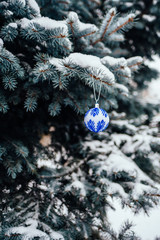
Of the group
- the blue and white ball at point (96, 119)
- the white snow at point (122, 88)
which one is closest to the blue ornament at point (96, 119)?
the blue and white ball at point (96, 119)

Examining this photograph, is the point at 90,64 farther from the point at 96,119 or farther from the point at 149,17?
the point at 149,17

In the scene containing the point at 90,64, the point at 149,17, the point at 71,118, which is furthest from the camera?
the point at 149,17

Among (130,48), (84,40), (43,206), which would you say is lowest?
(43,206)

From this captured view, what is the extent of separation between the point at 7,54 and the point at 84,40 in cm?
78

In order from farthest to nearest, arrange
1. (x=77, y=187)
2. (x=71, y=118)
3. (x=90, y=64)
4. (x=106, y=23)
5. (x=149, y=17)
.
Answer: (x=149, y=17), (x=71, y=118), (x=77, y=187), (x=106, y=23), (x=90, y=64)

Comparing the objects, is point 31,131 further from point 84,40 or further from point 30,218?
point 84,40

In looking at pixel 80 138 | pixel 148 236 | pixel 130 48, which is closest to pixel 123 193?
pixel 148 236

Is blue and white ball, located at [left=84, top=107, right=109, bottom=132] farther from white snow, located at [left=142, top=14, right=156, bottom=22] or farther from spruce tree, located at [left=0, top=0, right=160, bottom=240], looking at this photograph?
white snow, located at [left=142, top=14, right=156, bottom=22]

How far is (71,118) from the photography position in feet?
8.46

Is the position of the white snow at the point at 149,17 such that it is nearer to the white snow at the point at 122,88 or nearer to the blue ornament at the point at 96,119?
the white snow at the point at 122,88

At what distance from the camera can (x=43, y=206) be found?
1841mm

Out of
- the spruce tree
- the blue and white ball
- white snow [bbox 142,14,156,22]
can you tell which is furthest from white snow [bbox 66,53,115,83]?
white snow [bbox 142,14,156,22]

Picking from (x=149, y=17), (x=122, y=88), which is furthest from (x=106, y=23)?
(x=149, y=17)

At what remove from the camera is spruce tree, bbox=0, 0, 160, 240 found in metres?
1.42
